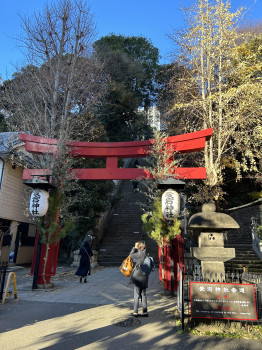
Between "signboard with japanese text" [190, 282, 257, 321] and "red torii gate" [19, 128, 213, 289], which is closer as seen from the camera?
"signboard with japanese text" [190, 282, 257, 321]

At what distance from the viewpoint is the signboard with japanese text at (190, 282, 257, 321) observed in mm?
4848

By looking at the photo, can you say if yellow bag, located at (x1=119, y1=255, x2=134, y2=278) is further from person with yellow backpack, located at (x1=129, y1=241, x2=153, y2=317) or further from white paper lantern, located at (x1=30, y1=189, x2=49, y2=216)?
white paper lantern, located at (x1=30, y1=189, x2=49, y2=216)

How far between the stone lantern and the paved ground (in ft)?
4.78

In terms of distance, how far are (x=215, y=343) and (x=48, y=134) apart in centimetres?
1195

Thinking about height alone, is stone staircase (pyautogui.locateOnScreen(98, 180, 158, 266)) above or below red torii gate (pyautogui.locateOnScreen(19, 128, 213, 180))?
below

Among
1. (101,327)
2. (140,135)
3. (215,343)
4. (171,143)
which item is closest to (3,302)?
(101,327)

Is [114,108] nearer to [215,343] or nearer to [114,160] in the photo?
[114,160]

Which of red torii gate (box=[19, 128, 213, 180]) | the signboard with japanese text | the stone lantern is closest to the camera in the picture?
the signboard with japanese text

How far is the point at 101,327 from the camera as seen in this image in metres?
4.98

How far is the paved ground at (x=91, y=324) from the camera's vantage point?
13.9ft

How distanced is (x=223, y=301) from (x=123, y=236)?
12317 mm

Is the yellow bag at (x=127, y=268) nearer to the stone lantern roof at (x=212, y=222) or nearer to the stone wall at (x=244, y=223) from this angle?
the stone lantern roof at (x=212, y=222)

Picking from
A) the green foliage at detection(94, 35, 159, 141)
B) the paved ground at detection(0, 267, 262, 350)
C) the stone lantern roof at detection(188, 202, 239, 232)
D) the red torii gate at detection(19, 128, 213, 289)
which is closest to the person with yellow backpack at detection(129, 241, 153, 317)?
the paved ground at detection(0, 267, 262, 350)

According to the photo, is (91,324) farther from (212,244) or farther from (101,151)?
(101,151)
